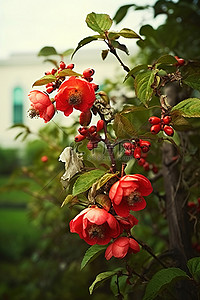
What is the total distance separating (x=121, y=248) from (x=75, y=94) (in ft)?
0.57

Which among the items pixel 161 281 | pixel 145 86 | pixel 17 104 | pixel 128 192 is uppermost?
pixel 17 104

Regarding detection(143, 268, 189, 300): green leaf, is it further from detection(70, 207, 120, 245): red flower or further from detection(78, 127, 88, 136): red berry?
detection(78, 127, 88, 136): red berry

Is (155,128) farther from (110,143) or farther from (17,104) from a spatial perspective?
(17,104)

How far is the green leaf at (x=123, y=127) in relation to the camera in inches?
18.5

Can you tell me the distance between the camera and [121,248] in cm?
46

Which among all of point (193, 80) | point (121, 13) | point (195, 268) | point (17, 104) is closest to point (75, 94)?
point (193, 80)

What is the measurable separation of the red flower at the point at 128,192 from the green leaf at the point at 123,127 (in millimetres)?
67

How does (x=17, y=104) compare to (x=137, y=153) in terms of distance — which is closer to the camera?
(x=137, y=153)

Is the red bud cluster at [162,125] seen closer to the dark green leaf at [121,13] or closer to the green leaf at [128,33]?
the green leaf at [128,33]

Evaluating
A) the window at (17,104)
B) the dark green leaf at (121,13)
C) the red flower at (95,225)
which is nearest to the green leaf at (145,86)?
the red flower at (95,225)

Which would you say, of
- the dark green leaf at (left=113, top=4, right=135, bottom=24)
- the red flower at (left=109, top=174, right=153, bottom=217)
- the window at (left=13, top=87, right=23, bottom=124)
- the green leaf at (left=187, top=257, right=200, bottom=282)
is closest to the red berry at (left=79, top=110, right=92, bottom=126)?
the red flower at (left=109, top=174, right=153, bottom=217)

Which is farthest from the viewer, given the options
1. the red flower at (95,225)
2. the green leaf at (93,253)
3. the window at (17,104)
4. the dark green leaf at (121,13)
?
the window at (17,104)

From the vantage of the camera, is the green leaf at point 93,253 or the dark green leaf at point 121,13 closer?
the green leaf at point 93,253

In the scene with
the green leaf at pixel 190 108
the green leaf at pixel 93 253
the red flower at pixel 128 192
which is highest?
the green leaf at pixel 190 108
